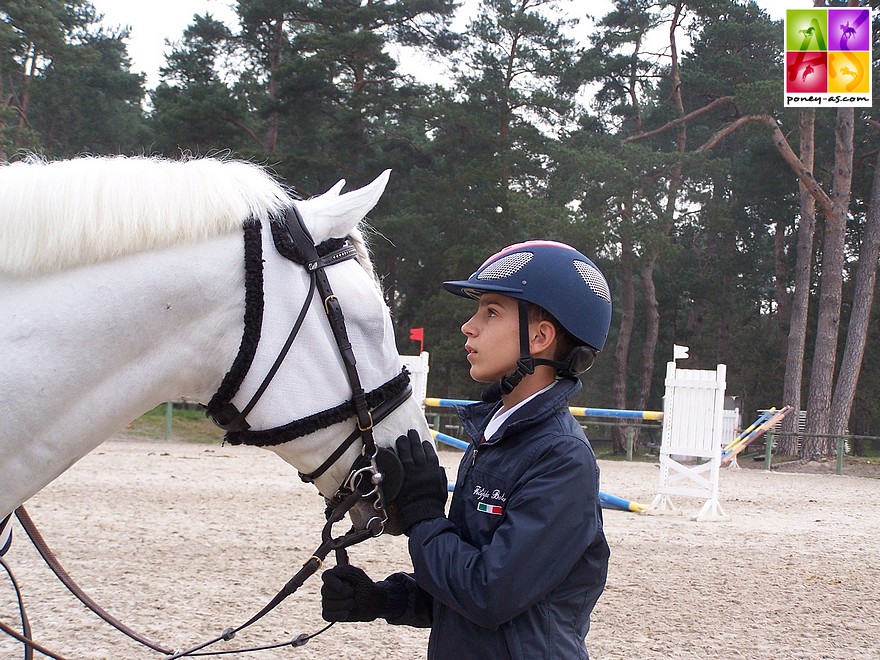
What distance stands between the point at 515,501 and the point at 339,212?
2.27ft

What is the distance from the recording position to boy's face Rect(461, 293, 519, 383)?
5.74 feet

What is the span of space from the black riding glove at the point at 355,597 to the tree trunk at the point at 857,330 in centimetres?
1992

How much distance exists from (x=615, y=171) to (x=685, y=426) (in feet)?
42.5

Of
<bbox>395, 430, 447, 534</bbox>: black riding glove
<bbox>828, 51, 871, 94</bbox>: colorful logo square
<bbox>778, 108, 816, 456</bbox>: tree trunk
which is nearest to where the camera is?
<bbox>395, 430, 447, 534</bbox>: black riding glove

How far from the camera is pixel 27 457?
1415mm

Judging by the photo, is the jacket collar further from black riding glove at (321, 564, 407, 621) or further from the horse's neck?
the horse's neck

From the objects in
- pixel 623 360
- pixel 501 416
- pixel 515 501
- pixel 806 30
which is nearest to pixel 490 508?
pixel 515 501

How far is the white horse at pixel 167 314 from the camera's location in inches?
55.2

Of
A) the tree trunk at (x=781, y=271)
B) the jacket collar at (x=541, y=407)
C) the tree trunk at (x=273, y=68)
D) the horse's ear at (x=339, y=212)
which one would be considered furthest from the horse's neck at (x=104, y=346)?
the tree trunk at (x=781, y=271)

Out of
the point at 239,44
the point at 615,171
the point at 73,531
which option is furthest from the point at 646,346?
the point at 73,531

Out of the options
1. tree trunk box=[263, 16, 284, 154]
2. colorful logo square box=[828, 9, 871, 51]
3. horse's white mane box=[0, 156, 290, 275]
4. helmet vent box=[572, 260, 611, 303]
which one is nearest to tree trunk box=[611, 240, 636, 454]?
colorful logo square box=[828, 9, 871, 51]

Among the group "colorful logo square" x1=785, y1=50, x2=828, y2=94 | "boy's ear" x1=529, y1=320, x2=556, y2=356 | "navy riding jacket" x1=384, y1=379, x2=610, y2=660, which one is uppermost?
"colorful logo square" x1=785, y1=50, x2=828, y2=94

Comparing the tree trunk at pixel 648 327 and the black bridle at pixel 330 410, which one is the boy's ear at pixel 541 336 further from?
the tree trunk at pixel 648 327

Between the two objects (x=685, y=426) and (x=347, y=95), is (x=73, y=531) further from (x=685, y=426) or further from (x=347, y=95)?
(x=347, y=95)
